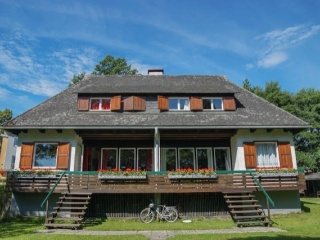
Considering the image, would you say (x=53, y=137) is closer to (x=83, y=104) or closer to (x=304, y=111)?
(x=83, y=104)

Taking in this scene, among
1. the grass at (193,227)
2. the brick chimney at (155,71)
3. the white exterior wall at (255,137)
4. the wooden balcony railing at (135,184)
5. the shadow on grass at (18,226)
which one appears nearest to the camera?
the grass at (193,227)

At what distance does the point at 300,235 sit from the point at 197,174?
5393mm

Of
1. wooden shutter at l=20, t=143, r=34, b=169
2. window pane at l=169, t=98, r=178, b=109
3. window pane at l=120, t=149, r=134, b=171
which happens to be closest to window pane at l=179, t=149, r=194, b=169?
window pane at l=169, t=98, r=178, b=109

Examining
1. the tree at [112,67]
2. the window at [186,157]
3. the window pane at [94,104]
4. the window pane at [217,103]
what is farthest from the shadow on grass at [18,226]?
the tree at [112,67]

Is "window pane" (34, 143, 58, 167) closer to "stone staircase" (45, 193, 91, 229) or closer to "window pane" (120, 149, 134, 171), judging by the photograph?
"stone staircase" (45, 193, 91, 229)

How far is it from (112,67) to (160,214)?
2938 cm

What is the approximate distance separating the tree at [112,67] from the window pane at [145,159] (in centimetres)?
2270

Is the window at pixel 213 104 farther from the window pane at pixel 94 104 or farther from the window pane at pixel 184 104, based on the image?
the window pane at pixel 94 104

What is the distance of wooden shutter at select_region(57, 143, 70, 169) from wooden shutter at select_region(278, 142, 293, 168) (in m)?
12.0

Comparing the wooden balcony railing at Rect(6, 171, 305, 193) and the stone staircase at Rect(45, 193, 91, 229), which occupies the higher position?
the wooden balcony railing at Rect(6, 171, 305, 193)

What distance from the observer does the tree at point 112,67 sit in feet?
129

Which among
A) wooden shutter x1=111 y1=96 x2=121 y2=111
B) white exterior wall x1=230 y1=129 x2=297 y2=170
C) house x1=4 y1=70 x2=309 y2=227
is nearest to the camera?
house x1=4 y1=70 x2=309 y2=227

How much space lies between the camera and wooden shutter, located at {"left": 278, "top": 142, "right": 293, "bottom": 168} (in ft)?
53.4

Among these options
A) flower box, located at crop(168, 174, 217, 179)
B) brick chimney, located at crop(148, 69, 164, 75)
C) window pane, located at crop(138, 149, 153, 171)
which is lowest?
flower box, located at crop(168, 174, 217, 179)
